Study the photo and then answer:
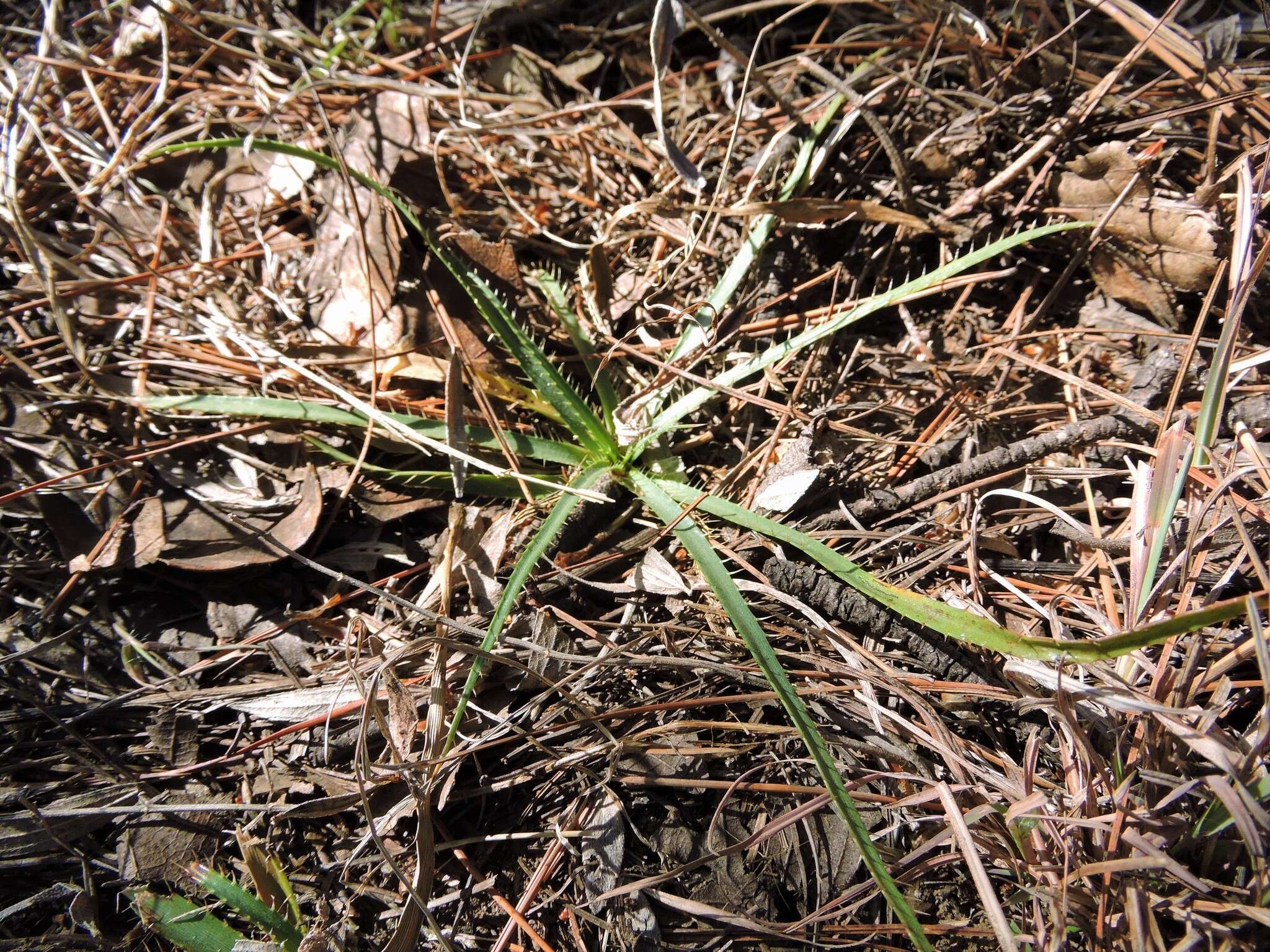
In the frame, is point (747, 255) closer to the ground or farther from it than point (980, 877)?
farther from it

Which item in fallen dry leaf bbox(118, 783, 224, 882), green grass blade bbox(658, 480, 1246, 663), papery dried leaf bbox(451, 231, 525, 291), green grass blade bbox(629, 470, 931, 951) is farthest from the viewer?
papery dried leaf bbox(451, 231, 525, 291)

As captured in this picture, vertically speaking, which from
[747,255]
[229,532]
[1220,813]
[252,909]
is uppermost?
[747,255]

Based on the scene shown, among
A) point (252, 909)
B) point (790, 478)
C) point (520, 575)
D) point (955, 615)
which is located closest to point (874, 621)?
point (955, 615)

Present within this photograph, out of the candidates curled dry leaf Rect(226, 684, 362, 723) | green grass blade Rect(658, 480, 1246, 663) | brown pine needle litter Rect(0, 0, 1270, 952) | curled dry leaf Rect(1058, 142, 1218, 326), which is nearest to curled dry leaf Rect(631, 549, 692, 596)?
brown pine needle litter Rect(0, 0, 1270, 952)

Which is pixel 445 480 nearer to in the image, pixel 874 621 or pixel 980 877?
pixel 874 621

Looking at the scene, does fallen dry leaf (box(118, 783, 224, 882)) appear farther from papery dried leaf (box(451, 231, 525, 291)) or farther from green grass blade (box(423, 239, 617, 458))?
papery dried leaf (box(451, 231, 525, 291))

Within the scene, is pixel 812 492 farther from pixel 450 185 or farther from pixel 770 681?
pixel 450 185

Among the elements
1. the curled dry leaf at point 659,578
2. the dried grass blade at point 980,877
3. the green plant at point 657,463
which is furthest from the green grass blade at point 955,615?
the dried grass blade at point 980,877
